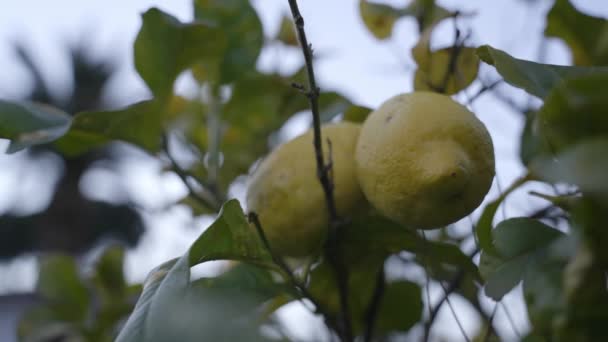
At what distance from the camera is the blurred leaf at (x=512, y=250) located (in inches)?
12.9

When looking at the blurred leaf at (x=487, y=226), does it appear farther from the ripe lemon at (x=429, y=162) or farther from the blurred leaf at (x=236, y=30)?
the blurred leaf at (x=236, y=30)

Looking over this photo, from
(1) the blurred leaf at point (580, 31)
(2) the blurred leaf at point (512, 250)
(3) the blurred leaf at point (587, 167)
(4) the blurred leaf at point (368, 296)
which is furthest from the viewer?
(4) the blurred leaf at point (368, 296)

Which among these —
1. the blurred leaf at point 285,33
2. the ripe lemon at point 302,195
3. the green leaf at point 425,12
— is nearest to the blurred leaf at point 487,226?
the ripe lemon at point 302,195

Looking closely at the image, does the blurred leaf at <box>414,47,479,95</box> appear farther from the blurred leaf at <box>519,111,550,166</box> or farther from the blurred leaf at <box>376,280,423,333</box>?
the blurred leaf at <box>376,280,423,333</box>

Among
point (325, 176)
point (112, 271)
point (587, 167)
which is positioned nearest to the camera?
point (587, 167)

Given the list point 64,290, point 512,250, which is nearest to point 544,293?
point 512,250

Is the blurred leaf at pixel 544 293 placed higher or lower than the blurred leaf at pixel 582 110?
lower

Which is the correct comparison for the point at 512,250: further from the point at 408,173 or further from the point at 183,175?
A: the point at 183,175

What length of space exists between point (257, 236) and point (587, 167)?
279mm

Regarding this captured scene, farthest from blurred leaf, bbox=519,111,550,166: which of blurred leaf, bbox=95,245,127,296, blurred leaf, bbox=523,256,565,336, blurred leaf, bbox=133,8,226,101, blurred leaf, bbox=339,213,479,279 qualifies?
blurred leaf, bbox=95,245,127,296

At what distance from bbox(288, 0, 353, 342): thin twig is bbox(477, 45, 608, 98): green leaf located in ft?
0.38

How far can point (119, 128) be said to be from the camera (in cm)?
58

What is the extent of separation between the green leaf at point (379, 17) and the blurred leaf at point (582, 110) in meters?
0.41

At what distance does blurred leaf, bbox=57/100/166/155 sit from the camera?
55 centimetres
